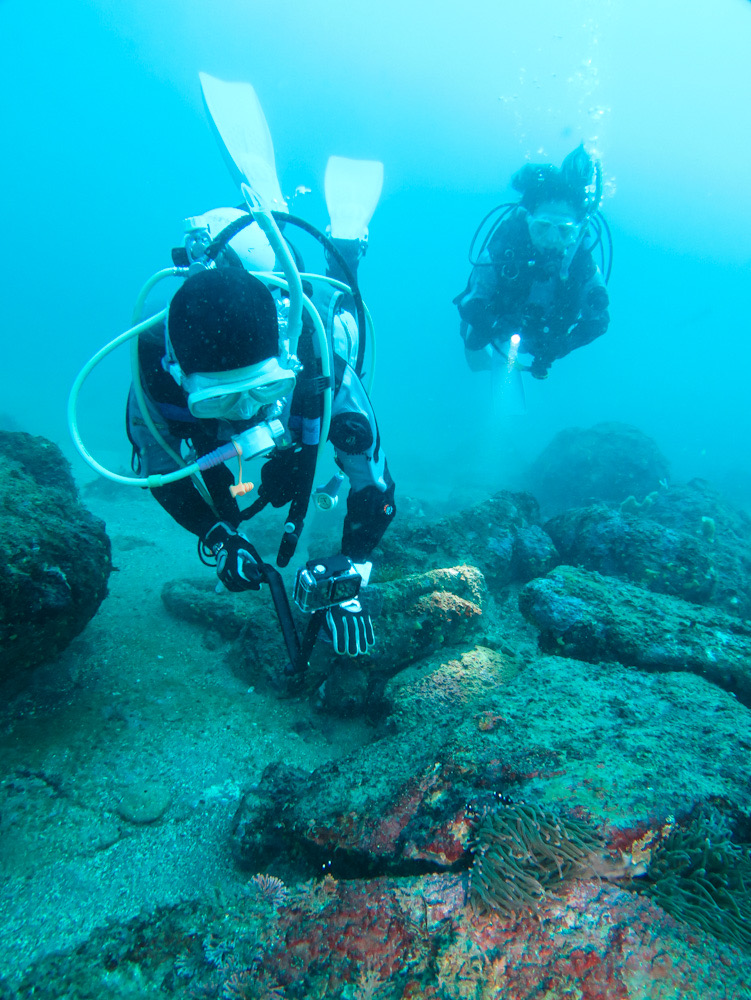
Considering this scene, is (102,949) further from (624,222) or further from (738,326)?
(738,326)

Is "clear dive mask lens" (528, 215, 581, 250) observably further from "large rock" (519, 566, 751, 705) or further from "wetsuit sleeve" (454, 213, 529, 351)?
"large rock" (519, 566, 751, 705)

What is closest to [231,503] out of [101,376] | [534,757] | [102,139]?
[534,757]

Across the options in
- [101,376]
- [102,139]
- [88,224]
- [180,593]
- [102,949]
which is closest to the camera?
[102,949]

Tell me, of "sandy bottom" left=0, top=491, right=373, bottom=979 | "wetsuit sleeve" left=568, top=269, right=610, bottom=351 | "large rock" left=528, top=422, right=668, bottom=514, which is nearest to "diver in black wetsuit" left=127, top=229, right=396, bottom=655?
"sandy bottom" left=0, top=491, right=373, bottom=979

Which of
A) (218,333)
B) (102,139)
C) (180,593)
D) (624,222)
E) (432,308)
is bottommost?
(180,593)

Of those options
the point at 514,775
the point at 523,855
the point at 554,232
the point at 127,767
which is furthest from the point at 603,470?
the point at 127,767

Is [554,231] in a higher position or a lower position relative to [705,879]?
higher

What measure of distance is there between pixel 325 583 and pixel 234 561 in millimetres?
691

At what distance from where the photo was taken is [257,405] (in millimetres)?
2332

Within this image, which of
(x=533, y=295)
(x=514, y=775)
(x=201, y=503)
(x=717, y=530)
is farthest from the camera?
(x=717, y=530)

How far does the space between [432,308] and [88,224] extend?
72278mm

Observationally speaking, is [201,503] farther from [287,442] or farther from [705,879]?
[705,879]

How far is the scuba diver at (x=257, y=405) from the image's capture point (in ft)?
6.98

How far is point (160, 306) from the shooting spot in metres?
2.81
